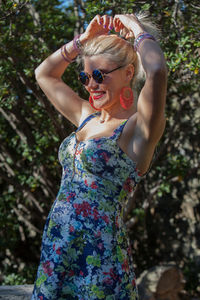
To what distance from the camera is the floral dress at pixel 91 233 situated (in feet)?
5.48

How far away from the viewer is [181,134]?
Answer: 16.1 feet

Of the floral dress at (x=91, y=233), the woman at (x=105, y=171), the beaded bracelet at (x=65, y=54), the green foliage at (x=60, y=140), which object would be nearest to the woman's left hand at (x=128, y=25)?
the woman at (x=105, y=171)

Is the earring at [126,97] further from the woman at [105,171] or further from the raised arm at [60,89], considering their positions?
the raised arm at [60,89]

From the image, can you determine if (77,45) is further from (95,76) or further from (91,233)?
(91,233)

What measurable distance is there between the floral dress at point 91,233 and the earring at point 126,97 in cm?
15

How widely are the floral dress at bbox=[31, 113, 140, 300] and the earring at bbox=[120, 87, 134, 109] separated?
0.15 m

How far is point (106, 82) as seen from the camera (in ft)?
6.11

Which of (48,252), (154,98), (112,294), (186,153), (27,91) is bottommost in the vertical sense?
(186,153)

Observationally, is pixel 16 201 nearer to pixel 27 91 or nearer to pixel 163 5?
pixel 27 91

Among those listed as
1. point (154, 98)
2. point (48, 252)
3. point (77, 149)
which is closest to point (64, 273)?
point (48, 252)

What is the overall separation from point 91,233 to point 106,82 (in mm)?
667

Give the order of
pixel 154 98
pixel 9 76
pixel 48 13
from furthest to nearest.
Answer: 1. pixel 48 13
2. pixel 9 76
3. pixel 154 98

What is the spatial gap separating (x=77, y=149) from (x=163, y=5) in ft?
7.61

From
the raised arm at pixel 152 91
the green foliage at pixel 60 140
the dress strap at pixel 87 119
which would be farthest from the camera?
the green foliage at pixel 60 140
